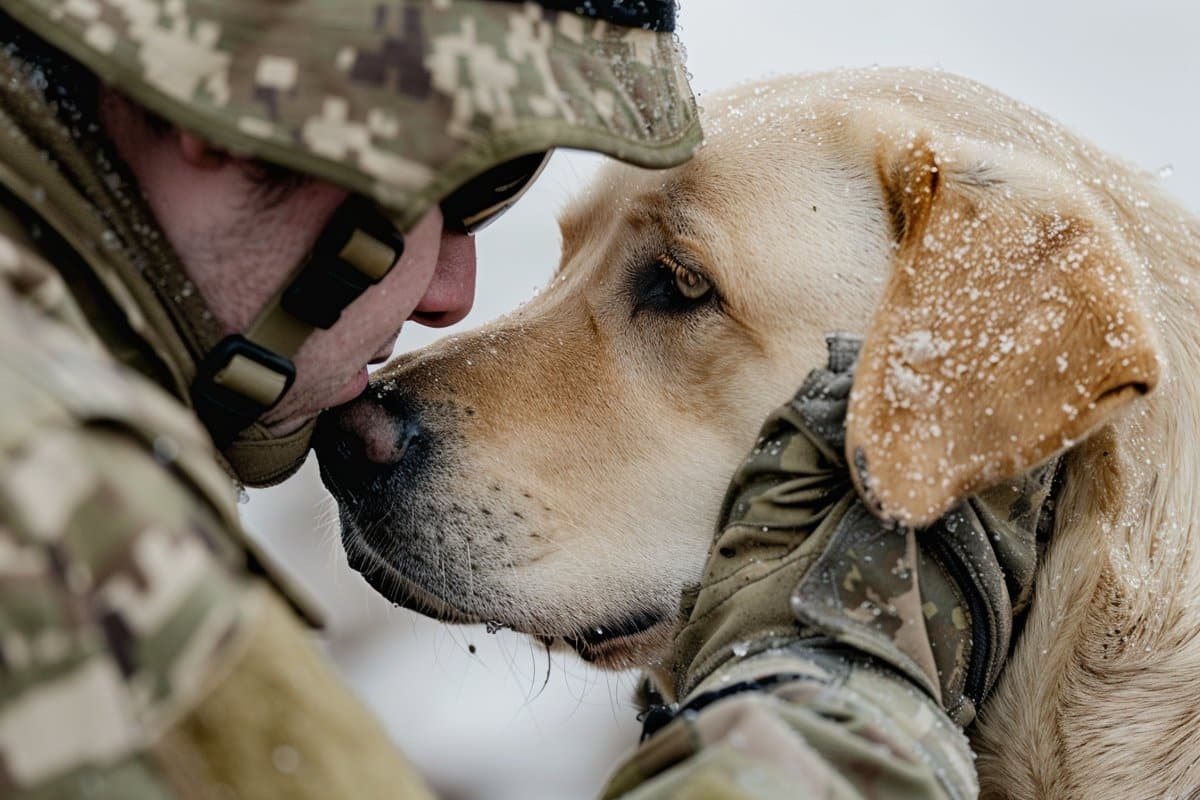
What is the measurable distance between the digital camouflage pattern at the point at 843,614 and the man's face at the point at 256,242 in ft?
2.57

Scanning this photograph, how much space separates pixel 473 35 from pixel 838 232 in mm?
1149

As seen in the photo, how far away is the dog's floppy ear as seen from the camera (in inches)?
78.7

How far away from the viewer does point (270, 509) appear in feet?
36.4

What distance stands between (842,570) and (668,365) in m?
0.92

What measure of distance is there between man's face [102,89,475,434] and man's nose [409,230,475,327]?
7.1 inches

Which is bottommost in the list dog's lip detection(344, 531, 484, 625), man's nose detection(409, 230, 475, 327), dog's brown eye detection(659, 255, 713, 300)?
dog's lip detection(344, 531, 484, 625)

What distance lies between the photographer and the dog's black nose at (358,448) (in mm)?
2605

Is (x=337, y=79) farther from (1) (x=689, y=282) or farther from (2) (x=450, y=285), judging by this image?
(1) (x=689, y=282)

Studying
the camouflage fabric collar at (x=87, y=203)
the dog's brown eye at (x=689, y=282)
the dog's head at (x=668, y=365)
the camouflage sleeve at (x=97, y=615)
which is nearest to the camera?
the camouflage sleeve at (x=97, y=615)

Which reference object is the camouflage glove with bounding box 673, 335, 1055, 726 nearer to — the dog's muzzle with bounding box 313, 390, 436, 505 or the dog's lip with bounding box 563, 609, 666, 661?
the dog's lip with bounding box 563, 609, 666, 661

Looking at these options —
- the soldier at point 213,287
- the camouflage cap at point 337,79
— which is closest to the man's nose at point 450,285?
the soldier at point 213,287

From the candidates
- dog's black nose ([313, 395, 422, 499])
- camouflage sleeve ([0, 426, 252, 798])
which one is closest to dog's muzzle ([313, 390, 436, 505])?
dog's black nose ([313, 395, 422, 499])

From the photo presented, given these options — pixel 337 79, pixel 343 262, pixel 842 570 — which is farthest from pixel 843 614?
pixel 337 79

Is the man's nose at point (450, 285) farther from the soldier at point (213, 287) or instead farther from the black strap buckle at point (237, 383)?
the black strap buckle at point (237, 383)
